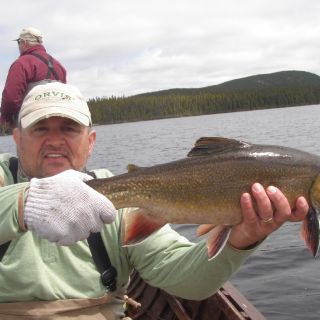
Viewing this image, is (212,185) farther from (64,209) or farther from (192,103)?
(192,103)

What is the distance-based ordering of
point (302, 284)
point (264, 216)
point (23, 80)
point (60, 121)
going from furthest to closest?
point (302, 284), point (23, 80), point (60, 121), point (264, 216)

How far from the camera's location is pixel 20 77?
26.1 feet

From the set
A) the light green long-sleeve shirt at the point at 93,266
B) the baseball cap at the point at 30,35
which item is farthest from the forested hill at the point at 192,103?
the light green long-sleeve shirt at the point at 93,266

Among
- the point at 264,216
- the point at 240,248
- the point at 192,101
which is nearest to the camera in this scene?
the point at 264,216

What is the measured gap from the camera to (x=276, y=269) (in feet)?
35.9

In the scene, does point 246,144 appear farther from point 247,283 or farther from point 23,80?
point 247,283

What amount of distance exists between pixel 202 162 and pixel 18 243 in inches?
58.9

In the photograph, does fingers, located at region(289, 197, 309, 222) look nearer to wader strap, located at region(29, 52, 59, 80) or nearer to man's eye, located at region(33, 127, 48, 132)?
man's eye, located at region(33, 127, 48, 132)

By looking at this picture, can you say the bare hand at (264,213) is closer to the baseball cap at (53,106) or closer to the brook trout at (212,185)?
the brook trout at (212,185)

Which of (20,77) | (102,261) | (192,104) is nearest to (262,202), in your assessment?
(102,261)

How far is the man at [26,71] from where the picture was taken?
795 centimetres

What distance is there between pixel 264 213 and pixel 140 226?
2.77 ft

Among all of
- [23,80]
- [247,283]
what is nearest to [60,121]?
[23,80]

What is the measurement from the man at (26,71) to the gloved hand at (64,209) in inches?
201
